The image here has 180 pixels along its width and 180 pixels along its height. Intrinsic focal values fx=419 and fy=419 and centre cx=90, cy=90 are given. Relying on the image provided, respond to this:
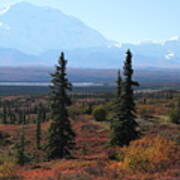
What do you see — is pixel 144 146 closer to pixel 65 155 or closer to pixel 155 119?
pixel 65 155

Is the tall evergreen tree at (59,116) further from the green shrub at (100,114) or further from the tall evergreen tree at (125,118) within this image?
the green shrub at (100,114)

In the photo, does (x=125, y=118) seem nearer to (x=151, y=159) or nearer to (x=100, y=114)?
(x=151, y=159)

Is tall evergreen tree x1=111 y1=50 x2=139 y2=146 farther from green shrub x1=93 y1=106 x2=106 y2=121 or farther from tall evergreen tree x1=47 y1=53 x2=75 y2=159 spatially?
green shrub x1=93 y1=106 x2=106 y2=121

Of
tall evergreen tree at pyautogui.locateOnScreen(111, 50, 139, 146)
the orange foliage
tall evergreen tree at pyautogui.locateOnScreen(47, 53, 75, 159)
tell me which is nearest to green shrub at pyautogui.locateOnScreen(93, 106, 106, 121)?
tall evergreen tree at pyautogui.locateOnScreen(111, 50, 139, 146)

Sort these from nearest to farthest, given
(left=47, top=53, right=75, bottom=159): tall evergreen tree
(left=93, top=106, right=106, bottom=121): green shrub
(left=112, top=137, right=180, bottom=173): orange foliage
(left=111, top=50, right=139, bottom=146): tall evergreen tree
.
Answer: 1. (left=112, top=137, right=180, bottom=173): orange foliage
2. (left=47, top=53, right=75, bottom=159): tall evergreen tree
3. (left=111, top=50, right=139, bottom=146): tall evergreen tree
4. (left=93, top=106, right=106, bottom=121): green shrub

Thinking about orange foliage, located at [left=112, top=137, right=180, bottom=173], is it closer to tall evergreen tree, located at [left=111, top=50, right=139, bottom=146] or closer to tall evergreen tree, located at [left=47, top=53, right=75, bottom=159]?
tall evergreen tree, located at [left=111, top=50, right=139, bottom=146]

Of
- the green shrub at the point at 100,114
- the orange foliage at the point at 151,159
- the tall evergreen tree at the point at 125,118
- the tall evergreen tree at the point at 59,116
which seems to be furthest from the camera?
the green shrub at the point at 100,114

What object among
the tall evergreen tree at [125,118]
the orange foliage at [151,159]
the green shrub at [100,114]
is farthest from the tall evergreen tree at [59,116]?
the green shrub at [100,114]

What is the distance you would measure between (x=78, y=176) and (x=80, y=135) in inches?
1345

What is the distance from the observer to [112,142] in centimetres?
3581

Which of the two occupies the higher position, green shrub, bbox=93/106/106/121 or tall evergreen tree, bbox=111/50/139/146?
tall evergreen tree, bbox=111/50/139/146

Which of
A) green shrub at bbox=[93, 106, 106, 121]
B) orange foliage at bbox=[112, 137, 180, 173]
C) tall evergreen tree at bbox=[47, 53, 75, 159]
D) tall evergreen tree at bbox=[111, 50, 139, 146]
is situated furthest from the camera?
green shrub at bbox=[93, 106, 106, 121]

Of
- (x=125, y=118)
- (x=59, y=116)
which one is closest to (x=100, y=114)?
(x=125, y=118)

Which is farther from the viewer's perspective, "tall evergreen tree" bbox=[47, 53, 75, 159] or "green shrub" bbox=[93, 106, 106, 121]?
"green shrub" bbox=[93, 106, 106, 121]
